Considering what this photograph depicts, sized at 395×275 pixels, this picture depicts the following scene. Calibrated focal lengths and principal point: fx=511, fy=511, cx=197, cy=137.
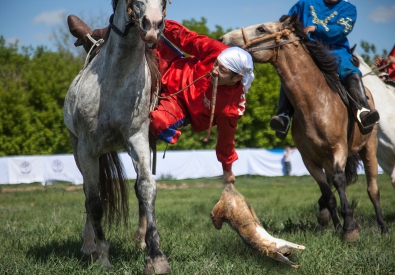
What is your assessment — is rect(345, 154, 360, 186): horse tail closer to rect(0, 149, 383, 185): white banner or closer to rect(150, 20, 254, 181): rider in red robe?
rect(150, 20, 254, 181): rider in red robe

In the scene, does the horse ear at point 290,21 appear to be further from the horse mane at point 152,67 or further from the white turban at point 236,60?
the horse mane at point 152,67

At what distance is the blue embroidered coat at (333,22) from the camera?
6.92 meters

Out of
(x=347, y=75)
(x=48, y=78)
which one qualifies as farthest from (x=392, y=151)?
(x=48, y=78)

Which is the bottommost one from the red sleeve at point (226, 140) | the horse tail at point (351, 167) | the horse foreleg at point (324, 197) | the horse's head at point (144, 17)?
the horse foreleg at point (324, 197)

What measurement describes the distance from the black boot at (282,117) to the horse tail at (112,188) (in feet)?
7.67

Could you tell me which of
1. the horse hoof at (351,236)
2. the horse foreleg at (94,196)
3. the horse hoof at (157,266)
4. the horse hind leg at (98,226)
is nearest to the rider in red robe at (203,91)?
the horse foreleg at (94,196)

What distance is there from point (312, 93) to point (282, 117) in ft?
1.97

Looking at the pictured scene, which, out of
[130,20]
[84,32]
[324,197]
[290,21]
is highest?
[290,21]

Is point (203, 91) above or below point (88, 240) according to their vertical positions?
above

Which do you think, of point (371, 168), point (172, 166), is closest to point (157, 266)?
point (371, 168)

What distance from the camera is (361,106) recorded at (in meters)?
6.78

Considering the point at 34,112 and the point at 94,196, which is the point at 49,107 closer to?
the point at 34,112

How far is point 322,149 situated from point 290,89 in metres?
0.88

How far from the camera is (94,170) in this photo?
4.82 m
